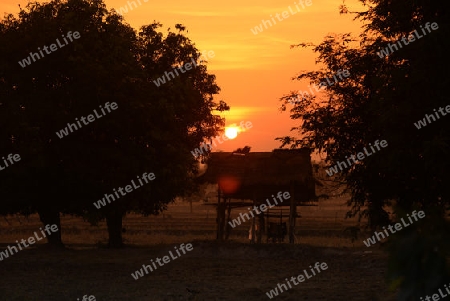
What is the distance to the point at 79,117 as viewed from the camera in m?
36.8

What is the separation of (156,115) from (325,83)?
984 cm

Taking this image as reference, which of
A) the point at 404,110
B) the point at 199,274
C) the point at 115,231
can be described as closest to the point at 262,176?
the point at 115,231

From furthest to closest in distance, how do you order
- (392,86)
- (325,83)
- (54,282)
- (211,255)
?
(211,255), (325,83), (54,282), (392,86)

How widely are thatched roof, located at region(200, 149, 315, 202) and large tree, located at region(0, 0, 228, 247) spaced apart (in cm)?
267

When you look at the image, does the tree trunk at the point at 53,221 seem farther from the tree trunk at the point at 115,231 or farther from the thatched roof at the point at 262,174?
the thatched roof at the point at 262,174

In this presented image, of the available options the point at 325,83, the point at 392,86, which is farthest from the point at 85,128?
the point at 392,86

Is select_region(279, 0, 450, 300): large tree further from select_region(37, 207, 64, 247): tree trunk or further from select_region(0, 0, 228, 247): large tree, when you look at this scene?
select_region(37, 207, 64, 247): tree trunk

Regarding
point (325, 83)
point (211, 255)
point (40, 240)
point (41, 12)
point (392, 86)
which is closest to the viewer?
point (392, 86)

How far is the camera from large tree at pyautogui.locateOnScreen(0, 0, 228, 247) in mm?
36469

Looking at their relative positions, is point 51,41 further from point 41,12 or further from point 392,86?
point 392,86

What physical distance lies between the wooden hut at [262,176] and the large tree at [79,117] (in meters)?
2.72

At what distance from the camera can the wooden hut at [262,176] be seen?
3884 cm

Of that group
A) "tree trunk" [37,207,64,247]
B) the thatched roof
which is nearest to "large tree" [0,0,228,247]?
"tree trunk" [37,207,64,247]

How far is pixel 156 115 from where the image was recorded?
38.7m
